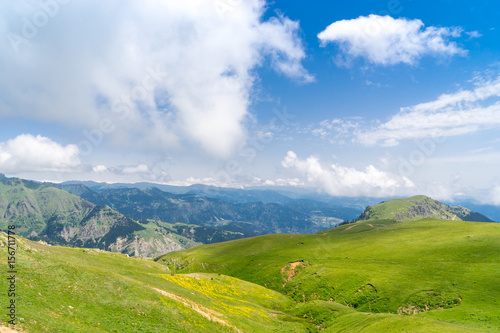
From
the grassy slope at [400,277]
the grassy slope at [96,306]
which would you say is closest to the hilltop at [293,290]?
the grassy slope at [96,306]

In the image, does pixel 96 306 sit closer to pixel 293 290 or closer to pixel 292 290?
pixel 293 290

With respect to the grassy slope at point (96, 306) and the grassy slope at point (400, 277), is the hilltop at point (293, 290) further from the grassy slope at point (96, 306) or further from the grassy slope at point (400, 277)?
the grassy slope at point (400, 277)

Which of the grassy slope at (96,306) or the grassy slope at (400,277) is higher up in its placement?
the grassy slope at (96,306)

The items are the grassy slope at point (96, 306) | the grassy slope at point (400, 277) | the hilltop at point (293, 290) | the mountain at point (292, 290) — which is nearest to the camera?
the grassy slope at point (96, 306)

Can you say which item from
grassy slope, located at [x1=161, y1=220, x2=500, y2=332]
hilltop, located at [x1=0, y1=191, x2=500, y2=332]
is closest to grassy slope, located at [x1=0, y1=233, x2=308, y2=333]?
hilltop, located at [x1=0, y1=191, x2=500, y2=332]

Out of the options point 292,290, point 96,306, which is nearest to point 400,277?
point 292,290

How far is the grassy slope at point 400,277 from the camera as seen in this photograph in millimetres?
47062

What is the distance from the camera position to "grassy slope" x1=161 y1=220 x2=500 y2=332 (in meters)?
47.1

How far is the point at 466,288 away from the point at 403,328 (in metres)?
37.6

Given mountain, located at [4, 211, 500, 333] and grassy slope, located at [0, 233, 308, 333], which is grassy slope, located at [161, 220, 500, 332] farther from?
grassy slope, located at [0, 233, 308, 333]

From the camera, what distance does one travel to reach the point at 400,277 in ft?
230

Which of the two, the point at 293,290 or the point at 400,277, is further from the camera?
the point at 293,290

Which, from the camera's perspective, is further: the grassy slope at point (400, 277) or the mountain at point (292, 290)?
the grassy slope at point (400, 277)

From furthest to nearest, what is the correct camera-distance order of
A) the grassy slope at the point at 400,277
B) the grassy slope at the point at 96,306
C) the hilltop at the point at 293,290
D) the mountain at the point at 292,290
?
the grassy slope at the point at 400,277 < the hilltop at the point at 293,290 < the mountain at the point at 292,290 < the grassy slope at the point at 96,306
